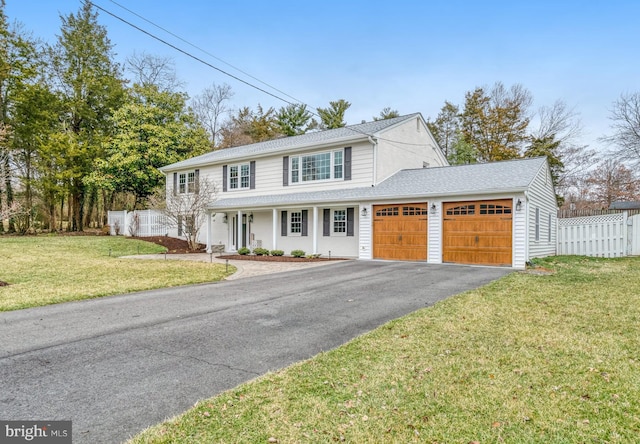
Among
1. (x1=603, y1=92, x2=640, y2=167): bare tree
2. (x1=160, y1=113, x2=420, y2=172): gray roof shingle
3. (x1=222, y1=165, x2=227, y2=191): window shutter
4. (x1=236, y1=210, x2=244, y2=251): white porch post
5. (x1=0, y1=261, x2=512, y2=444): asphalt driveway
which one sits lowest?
(x1=0, y1=261, x2=512, y2=444): asphalt driveway

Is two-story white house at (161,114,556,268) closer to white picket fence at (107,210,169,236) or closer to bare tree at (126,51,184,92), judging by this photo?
white picket fence at (107,210,169,236)

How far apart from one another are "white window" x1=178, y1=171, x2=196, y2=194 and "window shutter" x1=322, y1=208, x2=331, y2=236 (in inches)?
347

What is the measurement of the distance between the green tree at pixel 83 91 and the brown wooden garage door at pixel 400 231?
62.5 feet

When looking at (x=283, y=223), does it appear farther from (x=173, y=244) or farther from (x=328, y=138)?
(x=173, y=244)

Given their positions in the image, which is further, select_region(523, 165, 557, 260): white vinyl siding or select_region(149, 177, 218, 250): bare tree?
select_region(149, 177, 218, 250): bare tree

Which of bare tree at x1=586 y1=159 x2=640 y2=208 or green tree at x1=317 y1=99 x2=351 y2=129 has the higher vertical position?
green tree at x1=317 y1=99 x2=351 y2=129

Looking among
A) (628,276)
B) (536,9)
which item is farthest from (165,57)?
(628,276)

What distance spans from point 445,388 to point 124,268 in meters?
10.6

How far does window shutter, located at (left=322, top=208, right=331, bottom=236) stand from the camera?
1605 centimetres

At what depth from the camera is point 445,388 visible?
305cm

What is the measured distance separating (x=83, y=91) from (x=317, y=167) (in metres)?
18.2

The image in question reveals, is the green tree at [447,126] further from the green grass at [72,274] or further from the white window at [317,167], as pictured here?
the green grass at [72,274]

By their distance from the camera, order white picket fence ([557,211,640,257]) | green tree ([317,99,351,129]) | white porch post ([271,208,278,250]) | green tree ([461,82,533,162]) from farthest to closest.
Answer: green tree ([317,99,351,129]) → green tree ([461,82,533,162]) → white porch post ([271,208,278,250]) → white picket fence ([557,211,640,257])

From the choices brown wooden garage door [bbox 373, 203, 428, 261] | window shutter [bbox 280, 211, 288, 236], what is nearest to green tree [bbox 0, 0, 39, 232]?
window shutter [bbox 280, 211, 288, 236]
